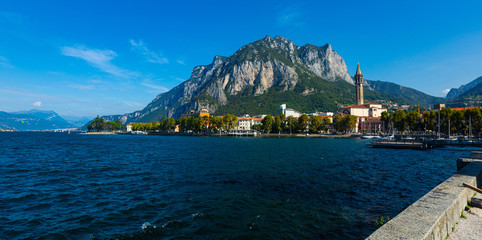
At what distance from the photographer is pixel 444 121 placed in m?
83.1

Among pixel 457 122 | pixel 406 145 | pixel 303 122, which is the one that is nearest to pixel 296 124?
pixel 303 122

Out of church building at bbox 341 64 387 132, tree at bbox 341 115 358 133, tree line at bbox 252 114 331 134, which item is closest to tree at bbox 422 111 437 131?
tree at bbox 341 115 358 133

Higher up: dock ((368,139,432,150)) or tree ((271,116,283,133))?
tree ((271,116,283,133))

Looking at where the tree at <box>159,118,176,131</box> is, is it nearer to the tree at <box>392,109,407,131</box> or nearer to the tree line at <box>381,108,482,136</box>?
the tree line at <box>381,108,482,136</box>

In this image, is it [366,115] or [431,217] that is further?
[366,115]

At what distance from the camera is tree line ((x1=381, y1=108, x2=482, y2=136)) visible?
7485 cm

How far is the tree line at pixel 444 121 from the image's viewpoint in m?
74.8

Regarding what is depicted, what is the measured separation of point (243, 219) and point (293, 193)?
5.21 meters

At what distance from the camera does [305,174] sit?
21.2 meters

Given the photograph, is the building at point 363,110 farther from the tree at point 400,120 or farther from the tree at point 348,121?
the tree at point 400,120

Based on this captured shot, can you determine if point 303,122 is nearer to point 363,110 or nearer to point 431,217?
point 363,110

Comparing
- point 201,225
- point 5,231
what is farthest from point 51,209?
point 201,225

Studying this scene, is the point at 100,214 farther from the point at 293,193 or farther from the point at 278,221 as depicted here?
the point at 293,193

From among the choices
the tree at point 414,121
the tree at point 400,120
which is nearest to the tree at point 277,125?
the tree at point 400,120
